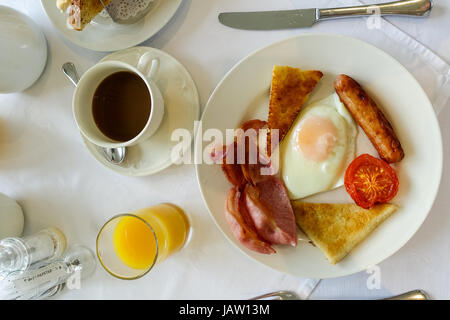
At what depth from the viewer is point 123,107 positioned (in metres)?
1.17

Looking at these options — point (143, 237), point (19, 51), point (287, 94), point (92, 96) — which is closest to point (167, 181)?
point (143, 237)

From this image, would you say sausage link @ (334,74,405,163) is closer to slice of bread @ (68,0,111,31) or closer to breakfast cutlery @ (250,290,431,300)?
breakfast cutlery @ (250,290,431,300)

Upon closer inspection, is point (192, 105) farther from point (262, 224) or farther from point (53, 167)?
point (53, 167)

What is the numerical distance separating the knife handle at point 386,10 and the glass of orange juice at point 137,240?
2.51ft

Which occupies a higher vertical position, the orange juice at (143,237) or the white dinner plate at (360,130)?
the white dinner plate at (360,130)

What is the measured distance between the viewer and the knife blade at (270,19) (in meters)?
1.16

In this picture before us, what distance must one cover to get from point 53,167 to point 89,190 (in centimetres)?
16

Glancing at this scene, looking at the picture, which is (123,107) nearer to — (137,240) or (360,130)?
(137,240)

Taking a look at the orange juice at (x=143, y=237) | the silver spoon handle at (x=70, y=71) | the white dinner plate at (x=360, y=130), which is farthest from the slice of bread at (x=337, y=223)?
the silver spoon handle at (x=70, y=71)

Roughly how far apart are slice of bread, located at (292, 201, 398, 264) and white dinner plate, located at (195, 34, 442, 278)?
0.08ft

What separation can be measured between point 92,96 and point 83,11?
0.82ft

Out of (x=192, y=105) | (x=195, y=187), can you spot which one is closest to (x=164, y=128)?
(x=192, y=105)

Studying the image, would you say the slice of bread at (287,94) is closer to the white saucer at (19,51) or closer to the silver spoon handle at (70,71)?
the silver spoon handle at (70,71)

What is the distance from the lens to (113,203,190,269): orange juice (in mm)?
1165
